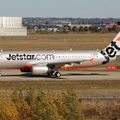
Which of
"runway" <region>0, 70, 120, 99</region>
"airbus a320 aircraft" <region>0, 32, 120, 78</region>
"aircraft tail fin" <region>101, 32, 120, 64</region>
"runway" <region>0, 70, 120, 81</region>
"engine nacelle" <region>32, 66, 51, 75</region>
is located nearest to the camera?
"runway" <region>0, 70, 120, 99</region>

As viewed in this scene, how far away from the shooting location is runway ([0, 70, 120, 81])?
2156 inches

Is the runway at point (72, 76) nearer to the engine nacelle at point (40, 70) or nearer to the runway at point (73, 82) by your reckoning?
the runway at point (73, 82)

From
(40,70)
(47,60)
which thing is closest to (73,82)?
(40,70)

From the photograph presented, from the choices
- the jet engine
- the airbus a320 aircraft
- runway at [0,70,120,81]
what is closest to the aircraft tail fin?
the airbus a320 aircraft

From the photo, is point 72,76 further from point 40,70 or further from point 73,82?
point 73,82

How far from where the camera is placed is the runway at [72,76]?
2156 inches

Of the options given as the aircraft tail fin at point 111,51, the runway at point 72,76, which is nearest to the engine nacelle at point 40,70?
the runway at point 72,76

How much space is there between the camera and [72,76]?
57.2 metres

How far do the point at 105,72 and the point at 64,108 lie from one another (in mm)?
33703

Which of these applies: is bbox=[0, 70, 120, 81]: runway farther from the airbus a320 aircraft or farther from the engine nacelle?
the airbus a320 aircraft

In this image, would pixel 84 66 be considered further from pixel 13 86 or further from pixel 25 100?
pixel 25 100

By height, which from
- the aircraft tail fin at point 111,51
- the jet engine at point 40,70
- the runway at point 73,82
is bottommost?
the runway at point 73,82

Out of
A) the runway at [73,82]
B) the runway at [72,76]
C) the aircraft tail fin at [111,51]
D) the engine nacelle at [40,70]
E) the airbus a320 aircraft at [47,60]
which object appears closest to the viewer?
the runway at [73,82]

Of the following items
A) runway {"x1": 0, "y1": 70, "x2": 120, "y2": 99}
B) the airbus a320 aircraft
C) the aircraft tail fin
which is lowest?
runway {"x1": 0, "y1": 70, "x2": 120, "y2": 99}
